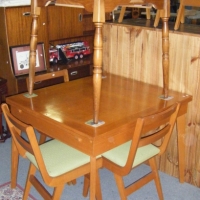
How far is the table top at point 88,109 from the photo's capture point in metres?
1.55

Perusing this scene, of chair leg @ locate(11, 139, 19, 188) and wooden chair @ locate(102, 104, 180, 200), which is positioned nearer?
wooden chair @ locate(102, 104, 180, 200)

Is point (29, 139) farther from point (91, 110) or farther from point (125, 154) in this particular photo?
point (125, 154)

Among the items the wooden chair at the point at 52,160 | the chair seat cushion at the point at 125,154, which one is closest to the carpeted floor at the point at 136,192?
the wooden chair at the point at 52,160

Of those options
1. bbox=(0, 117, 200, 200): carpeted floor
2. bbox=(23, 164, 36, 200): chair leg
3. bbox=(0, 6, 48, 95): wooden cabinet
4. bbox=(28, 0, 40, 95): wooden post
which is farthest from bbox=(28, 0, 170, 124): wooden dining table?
bbox=(0, 6, 48, 95): wooden cabinet

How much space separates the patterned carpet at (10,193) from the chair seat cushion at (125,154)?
0.68m

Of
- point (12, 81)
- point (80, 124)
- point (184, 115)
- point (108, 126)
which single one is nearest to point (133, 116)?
point (108, 126)

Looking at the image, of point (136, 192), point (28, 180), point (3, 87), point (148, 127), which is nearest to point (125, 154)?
point (148, 127)

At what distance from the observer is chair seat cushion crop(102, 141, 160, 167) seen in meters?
1.78

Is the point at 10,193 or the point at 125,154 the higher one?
the point at 125,154

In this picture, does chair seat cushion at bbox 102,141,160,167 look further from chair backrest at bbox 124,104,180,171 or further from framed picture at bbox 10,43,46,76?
framed picture at bbox 10,43,46,76

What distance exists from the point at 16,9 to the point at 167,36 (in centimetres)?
150

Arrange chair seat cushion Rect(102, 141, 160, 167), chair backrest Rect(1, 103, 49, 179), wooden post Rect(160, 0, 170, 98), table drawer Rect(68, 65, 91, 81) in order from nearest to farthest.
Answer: chair backrest Rect(1, 103, 49, 179) → chair seat cushion Rect(102, 141, 160, 167) → wooden post Rect(160, 0, 170, 98) → table drawer Rect(68, 65, 91, 81)

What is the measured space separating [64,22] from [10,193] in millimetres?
1837

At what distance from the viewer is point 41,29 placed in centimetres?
308
